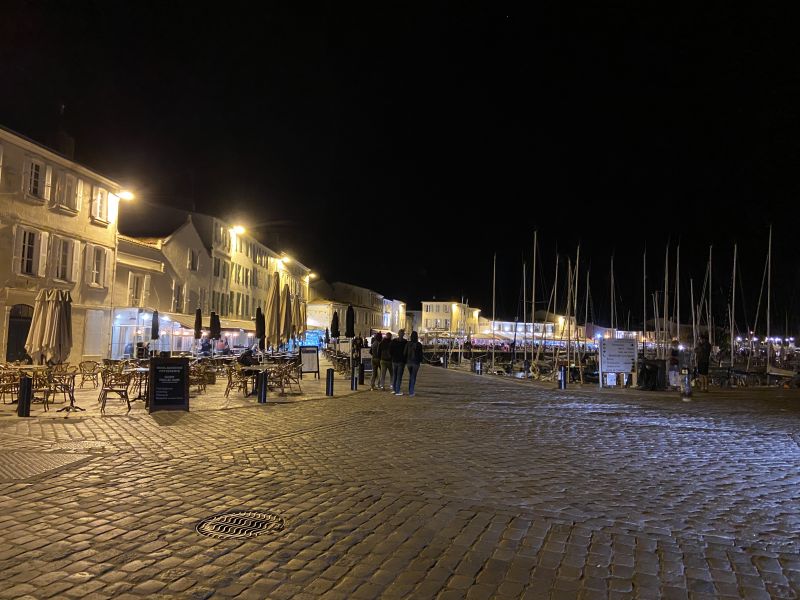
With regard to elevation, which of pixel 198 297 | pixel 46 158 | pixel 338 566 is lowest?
pixel 338 566

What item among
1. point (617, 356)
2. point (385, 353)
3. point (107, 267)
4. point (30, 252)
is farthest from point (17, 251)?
point (617, 356)

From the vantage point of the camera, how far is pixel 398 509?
19.7 feet

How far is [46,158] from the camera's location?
22688 mm

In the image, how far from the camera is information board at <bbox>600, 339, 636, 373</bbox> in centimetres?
2195

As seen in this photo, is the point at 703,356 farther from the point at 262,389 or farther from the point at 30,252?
the point at 30,252

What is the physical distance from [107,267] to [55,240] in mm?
3493

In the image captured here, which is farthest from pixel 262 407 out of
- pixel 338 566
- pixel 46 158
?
pixel 46 158

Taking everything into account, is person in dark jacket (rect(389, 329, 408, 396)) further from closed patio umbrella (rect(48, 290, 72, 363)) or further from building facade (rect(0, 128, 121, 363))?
building facade (rect(0, 128, 121, 363))

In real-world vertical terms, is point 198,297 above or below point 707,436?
above

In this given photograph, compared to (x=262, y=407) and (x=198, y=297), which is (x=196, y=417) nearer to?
(x=262, y=407)

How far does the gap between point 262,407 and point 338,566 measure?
10426 mm

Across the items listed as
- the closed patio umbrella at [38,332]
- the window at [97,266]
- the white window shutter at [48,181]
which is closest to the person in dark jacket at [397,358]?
the closed patio umbrella at [38,332]

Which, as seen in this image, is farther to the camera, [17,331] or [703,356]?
[17,331]

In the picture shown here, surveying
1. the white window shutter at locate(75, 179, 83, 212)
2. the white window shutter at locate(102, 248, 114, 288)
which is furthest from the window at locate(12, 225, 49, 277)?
the white window shutter at locate(102, 248, 114, 288)
